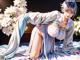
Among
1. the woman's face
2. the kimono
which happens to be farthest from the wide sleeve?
the woman's face

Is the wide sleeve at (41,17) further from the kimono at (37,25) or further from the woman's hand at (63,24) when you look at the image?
the woman's hand at (63,24)

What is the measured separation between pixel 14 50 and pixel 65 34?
61cm

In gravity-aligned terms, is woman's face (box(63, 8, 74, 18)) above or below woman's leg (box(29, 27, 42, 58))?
above

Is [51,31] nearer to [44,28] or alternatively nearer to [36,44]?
[44,28]

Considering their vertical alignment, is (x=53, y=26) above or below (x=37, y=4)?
below

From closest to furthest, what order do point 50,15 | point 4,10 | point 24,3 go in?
point 50,15, point 24,3, point 4,10

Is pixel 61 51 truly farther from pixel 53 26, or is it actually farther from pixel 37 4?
pixel 37 4

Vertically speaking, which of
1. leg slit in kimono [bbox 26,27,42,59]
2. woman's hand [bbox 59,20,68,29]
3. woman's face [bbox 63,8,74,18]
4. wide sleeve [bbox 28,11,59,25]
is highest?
woman's face [bbox 63,8,74,18]

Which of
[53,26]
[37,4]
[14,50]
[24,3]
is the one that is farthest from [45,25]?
[37,4]

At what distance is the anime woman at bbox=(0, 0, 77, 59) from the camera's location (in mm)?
2545

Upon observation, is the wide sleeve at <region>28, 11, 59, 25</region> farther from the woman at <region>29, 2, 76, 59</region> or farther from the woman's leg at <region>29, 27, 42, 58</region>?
the woman's leg at <region>29, 27, 42, 58</region>

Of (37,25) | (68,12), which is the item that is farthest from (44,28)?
(68,12)

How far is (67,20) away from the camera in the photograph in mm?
2645

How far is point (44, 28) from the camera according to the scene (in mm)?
2643
